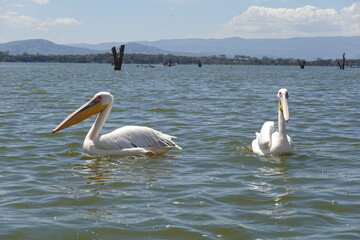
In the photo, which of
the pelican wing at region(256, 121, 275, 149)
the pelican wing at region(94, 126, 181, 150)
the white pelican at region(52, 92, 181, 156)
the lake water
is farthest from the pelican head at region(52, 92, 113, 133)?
the pelican wing at region(256, 121, 275, 149)

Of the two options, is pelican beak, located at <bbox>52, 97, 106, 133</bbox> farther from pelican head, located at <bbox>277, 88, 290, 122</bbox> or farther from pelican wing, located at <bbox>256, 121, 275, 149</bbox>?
pelican head, located at <bbox>277, 88, 290, 122</bbox>

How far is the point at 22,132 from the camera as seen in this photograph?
36.4 ft

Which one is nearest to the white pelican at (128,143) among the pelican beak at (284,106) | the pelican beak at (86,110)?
the pelican beak at (86,110)

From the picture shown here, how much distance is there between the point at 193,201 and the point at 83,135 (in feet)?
17.5

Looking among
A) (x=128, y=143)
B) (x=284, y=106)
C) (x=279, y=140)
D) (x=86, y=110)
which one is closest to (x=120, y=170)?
(x=128, y=143)

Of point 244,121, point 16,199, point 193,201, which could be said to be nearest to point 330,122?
point 244,121

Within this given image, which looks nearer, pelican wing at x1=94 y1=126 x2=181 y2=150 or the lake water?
the lake water

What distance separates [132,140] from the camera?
8875 millimetres

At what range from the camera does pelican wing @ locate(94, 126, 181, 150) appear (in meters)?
8.79

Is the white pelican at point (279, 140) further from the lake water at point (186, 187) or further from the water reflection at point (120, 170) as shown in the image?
the water reflection at point (120, 170)

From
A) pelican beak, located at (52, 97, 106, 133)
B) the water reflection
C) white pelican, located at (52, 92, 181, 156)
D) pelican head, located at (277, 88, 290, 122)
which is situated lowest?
the water reflection

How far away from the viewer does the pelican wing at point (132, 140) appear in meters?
8.79

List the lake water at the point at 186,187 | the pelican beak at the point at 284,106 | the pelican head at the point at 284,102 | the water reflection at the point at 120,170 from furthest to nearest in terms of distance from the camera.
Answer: the pelican head at the point at 284,102 → the pelican beak at the point at 284,106 → the water reflection at the point at 120,170 → the lake water at the point at 186,187

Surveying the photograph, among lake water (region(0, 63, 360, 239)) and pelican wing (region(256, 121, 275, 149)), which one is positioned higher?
pelican wing (region(256, 121, 275, 149))
